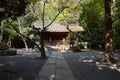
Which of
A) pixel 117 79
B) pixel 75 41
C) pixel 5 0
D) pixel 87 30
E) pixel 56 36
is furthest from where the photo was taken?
pixel 56 36

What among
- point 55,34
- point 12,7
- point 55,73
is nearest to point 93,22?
point 55,34

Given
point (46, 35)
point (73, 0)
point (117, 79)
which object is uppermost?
point (73, 0)

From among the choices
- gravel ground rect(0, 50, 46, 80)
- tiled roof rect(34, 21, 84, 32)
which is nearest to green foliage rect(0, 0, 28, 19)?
gravel ground rect(0, 50, 46, 80)

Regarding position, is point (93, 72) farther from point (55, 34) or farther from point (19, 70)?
point (55, 34)

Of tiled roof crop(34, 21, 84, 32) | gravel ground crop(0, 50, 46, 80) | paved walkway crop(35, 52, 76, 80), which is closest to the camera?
paved walkway crop(35, 52, 76, 80)

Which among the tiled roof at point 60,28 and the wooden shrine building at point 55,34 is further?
the wooden shrine building at point 55,34

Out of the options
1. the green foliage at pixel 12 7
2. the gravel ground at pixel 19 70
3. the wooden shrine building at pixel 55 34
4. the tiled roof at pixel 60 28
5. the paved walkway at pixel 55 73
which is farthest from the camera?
the wooden shrine building at pixel 55 34

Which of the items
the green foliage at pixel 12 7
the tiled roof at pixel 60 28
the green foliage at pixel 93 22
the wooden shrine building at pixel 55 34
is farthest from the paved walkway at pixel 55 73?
the wooden shrine building at pixel 55 34

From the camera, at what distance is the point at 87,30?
42.9m

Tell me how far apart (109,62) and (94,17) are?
21.0 meters

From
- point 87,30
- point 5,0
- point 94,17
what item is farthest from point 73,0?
point 5,0

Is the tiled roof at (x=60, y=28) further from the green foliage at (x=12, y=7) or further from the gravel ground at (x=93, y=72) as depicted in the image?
the green foliage at (x=12, y=7)

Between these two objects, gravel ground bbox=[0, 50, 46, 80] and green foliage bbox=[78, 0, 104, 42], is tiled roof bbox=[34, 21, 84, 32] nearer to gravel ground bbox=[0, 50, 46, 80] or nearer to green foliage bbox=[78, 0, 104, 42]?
green foliage bbox=[78, 0, 104, 42]

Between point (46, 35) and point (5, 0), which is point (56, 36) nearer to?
point (46, 35)
